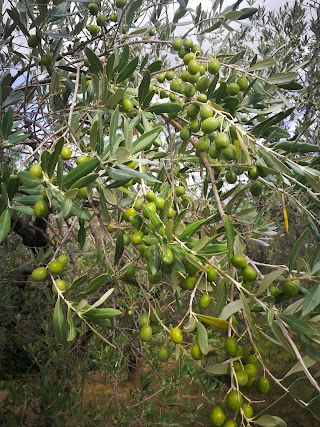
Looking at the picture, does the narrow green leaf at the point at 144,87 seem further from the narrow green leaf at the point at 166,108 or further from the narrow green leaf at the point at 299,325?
the narrow green leaf at the point at 299,325

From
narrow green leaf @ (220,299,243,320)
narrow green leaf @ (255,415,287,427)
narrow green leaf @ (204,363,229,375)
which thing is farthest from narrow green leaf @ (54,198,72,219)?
narrow green leaf @ (255,415,287,427)

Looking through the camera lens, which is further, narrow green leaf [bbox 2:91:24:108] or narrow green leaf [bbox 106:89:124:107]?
narrow green leaf [bbox 2:91:24:108]

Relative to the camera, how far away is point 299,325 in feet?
3.39

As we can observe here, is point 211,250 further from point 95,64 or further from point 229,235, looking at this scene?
point 95,64

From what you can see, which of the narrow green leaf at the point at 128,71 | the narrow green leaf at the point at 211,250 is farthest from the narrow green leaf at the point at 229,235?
the narrow green leaf at the point at 128,71

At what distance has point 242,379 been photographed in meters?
1.08

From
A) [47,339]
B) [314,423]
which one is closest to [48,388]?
[47,339]

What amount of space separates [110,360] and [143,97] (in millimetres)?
2460

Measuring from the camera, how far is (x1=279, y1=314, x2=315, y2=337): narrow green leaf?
1.02 metres

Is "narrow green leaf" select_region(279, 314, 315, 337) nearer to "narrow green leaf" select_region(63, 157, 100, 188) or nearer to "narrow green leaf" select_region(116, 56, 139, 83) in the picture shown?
"narrow green leaf" select_region(63, 157, 100, 188)

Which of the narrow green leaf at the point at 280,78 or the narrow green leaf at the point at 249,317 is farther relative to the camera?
the narrow green leaf at the point at 280,78

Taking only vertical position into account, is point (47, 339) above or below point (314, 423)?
above

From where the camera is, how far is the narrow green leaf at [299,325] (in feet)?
3.35

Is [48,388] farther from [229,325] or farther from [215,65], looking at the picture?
[215,65]
